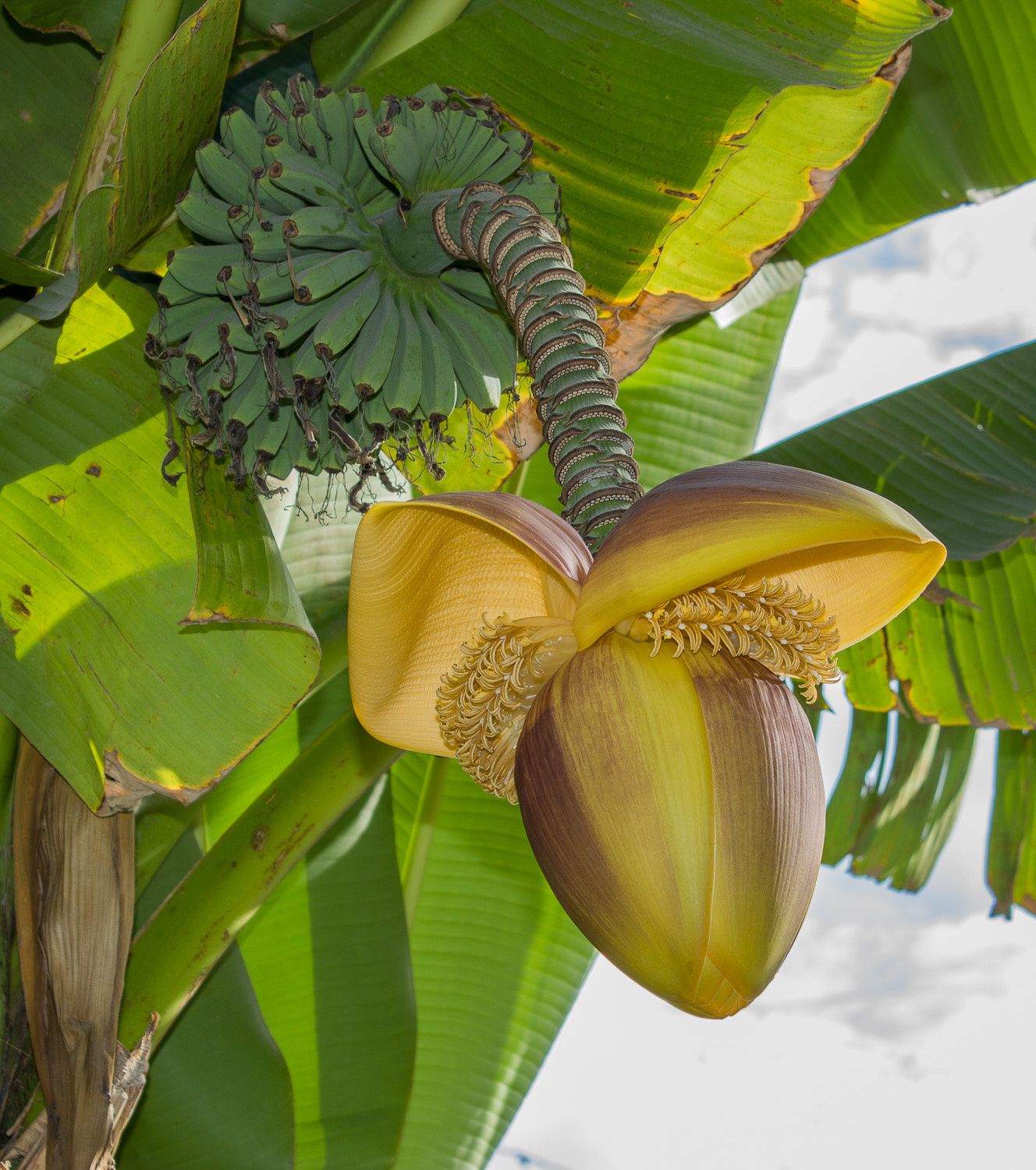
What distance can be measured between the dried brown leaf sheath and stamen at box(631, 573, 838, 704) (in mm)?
536

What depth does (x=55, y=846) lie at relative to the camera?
72cm

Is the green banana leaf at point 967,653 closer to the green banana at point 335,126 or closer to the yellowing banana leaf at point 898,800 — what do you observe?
the yellowing banana leaf at point 898,800

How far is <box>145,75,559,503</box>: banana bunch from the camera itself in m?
0.62

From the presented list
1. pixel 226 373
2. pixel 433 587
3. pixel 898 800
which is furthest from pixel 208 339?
pixel 898 800

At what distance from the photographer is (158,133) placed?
1.92 feet

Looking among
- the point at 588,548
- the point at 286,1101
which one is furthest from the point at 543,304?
the point at 286,1101

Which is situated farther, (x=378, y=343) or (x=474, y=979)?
(x=474, y=979)

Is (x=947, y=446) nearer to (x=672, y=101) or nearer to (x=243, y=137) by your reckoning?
(x=672, y=101)

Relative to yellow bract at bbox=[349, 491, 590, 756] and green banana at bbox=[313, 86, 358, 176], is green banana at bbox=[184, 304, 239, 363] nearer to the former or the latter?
green banana at bbox=[313, 86, 358, 176]

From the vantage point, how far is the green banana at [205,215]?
0.66 meters

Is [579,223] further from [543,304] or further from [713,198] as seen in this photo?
[543,304]

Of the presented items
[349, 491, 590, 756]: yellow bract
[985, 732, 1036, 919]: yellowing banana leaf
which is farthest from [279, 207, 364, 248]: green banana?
[985, 732, 1036, 919]: yellowing banana leaf

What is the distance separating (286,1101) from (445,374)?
833 millimetres

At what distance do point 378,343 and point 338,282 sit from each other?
50 millimetres
